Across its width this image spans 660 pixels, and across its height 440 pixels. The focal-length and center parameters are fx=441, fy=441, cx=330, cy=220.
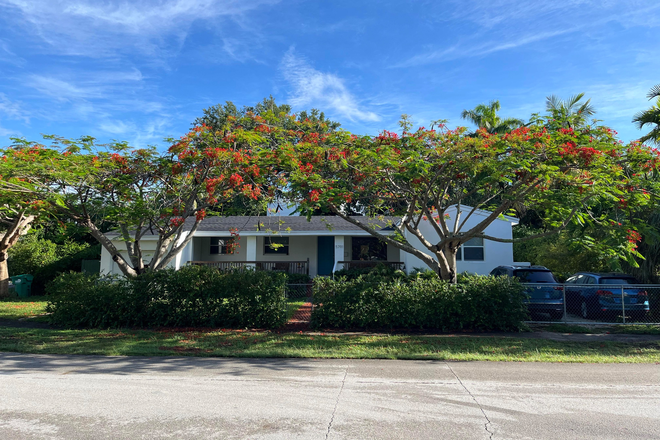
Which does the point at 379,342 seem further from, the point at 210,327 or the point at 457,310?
the point at 210,327

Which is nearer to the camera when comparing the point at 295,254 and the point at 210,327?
the point at 210,327

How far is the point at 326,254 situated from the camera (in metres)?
20.8

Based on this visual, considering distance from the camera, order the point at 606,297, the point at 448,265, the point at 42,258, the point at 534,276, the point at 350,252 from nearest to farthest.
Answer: the point at 448,265 → the point at 606,297 → the point at 534,276 → the point at 42,258 → the point at 350,252

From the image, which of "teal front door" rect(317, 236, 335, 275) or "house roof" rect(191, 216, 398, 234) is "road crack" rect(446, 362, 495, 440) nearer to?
"house roof" rect(191, 216, 398, 234)

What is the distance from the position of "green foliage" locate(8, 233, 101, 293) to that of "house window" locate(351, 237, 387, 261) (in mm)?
11723

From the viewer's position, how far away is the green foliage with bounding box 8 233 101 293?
63.3ft

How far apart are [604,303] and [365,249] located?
36.3ft

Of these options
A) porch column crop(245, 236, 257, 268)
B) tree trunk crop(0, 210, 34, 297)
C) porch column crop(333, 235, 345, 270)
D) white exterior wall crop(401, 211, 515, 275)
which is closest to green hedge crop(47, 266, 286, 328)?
porch column crop(245, 236, 257, 268)

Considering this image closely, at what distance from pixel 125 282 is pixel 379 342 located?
262 inches

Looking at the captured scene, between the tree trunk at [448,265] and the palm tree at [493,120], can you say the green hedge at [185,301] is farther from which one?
the palm tree at [493,120]

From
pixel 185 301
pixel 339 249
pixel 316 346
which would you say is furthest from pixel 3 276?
pixel 316 346

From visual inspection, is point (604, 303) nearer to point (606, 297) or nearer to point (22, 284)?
point (606, 297)

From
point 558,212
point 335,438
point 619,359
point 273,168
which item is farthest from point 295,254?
point 335,438

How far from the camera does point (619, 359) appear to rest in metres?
8.00
